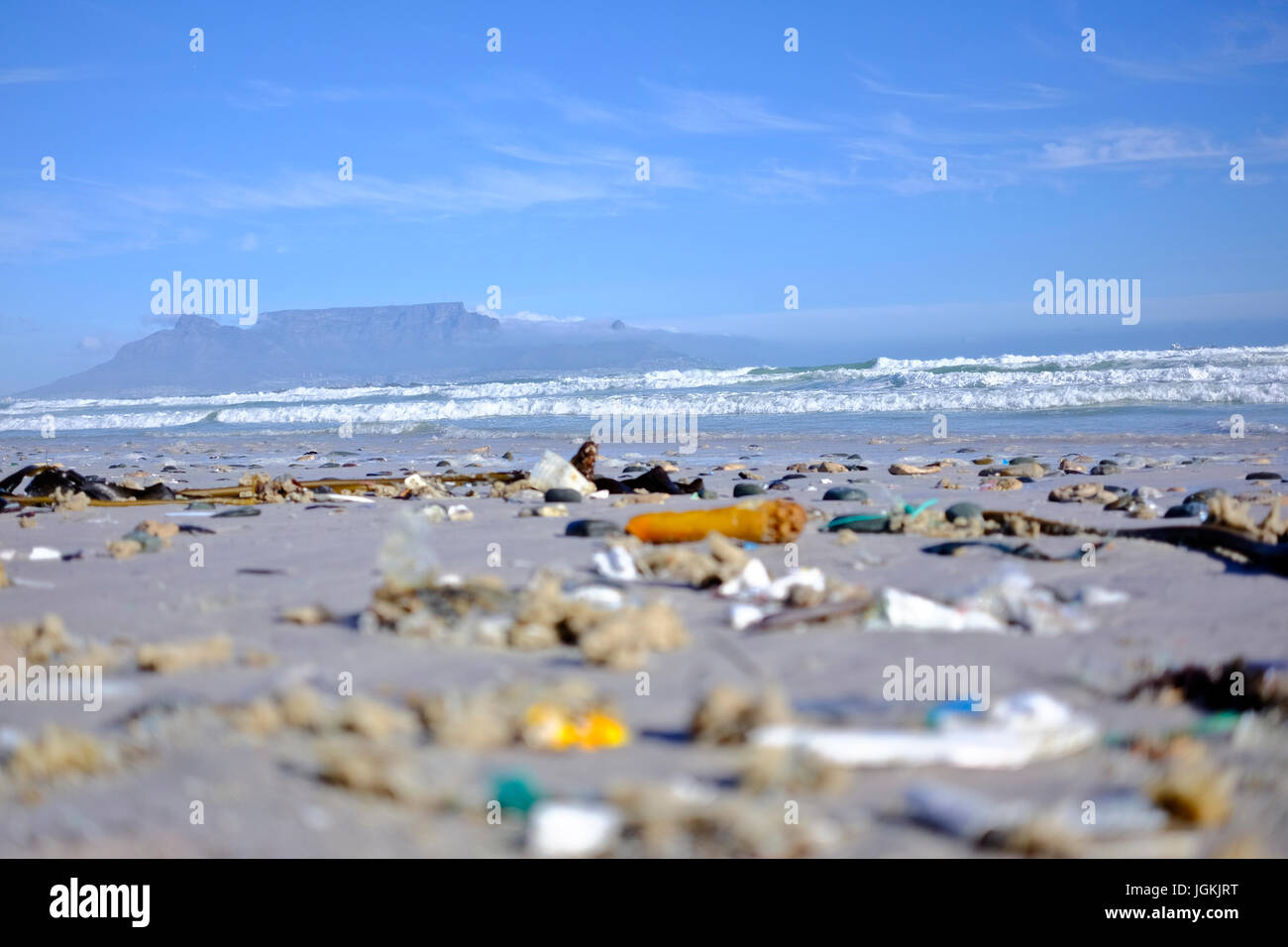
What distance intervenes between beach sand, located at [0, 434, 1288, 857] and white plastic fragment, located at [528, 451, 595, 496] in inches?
65.7

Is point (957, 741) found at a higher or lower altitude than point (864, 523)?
lower

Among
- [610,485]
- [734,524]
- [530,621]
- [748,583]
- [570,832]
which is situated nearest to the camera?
[570,832]

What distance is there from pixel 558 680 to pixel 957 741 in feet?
2.87

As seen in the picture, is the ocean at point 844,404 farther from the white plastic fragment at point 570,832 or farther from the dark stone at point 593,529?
the white plastic fragment at point 570,832

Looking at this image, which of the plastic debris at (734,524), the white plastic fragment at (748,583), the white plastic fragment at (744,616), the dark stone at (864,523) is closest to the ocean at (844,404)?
the dark stone at (864,523)

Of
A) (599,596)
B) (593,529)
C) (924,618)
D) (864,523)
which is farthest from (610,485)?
(924,618)

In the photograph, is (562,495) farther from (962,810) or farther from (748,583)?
(962,810)

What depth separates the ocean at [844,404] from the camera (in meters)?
15.5

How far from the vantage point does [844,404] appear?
20125mm

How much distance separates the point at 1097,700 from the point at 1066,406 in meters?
16.6

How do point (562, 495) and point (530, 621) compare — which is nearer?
point (530, 621)

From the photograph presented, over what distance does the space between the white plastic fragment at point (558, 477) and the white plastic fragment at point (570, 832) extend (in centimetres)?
494

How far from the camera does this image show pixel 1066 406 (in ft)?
56.6
